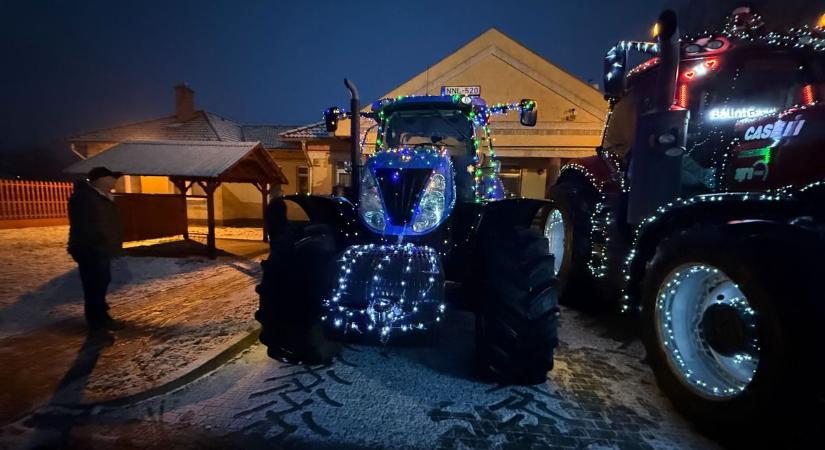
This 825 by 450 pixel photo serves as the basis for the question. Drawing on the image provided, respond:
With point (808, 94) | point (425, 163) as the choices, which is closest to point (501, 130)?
point (808, 94)

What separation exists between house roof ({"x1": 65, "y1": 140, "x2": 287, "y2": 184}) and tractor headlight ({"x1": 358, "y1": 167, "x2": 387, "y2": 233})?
6.26 m

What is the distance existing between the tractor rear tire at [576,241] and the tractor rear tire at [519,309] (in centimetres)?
221

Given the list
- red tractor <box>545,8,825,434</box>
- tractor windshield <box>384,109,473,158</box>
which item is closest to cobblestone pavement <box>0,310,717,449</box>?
red tractor <box>545,8,825,434</box>

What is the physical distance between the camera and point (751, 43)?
349 centimetres

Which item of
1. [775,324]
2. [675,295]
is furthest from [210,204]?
[775,324]

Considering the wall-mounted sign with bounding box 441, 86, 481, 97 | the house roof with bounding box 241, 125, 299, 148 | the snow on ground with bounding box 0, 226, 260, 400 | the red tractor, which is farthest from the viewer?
the house roof with bounding box 241, 125, 299, 148

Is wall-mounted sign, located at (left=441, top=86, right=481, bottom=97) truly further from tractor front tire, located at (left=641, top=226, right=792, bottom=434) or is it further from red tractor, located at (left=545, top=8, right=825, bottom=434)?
tractor front tire, located at (left=641, top=226, right=792, bottom=434)

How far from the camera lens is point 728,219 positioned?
106 inches

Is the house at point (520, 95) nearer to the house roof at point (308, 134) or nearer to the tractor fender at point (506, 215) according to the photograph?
the house roof at point (308, 134)

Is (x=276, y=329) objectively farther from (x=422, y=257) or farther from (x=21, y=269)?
(x=21, y=269)

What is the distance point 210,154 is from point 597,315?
9.54 meters

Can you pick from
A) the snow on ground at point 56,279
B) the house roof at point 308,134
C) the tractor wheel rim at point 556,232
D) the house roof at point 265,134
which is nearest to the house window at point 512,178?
the house roof at point 308,134

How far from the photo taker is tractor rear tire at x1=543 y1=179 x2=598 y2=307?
5.05 m

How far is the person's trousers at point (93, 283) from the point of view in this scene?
4418 mm
